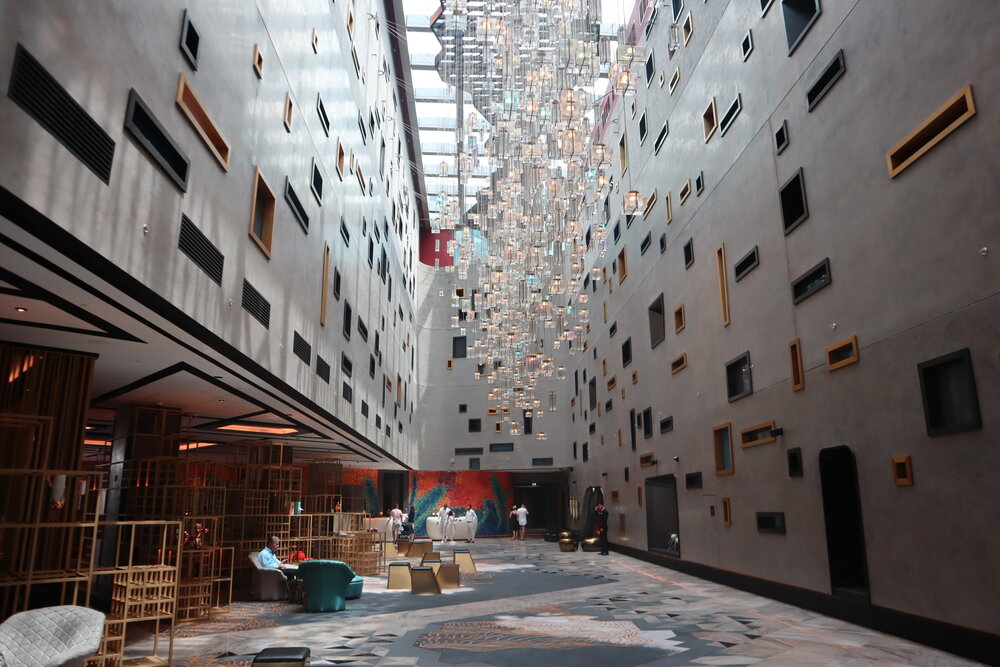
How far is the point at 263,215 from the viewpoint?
28.1 feet

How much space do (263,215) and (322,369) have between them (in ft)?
11.6

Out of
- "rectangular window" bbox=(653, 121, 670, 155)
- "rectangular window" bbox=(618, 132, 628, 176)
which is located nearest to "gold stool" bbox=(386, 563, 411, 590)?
"rectangular window" bbox=(653, 121, 670, 155)

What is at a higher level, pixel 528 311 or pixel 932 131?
pixel 528 311

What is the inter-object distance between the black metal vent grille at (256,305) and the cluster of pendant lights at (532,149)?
4.28 m

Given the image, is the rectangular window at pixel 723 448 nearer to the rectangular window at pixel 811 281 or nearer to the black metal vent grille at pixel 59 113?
the rectangular window at pixel 811 281

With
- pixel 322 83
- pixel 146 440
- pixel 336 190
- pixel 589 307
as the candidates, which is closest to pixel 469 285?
pixel 589 307

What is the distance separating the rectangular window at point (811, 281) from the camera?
8.20 meters

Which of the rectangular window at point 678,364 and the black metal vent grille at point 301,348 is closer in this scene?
the black metal vent grille at point 301,348

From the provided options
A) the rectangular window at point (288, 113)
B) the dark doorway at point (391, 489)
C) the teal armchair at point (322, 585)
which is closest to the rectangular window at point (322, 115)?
the rectangular window at point (288, 113)

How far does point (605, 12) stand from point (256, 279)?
5.88m

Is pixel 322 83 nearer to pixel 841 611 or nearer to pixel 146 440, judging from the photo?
pixel 146 440

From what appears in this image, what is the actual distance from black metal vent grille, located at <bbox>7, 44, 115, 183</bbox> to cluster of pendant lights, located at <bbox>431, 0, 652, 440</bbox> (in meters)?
5.35

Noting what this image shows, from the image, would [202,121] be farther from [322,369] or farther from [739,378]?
[739,378]

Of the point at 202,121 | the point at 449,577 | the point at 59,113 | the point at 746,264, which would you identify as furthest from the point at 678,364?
the point at 59,113
